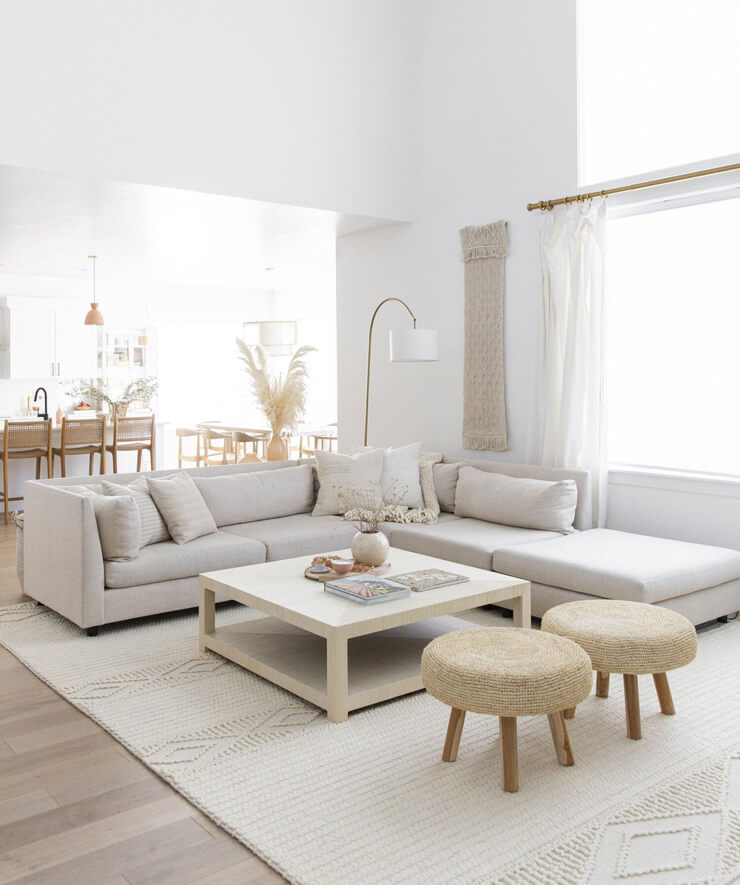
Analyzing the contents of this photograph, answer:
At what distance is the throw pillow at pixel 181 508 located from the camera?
458 centimetres

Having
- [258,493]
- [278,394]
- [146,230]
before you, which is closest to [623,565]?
[258,493]

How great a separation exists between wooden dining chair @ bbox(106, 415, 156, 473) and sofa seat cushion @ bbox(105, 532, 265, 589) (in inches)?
149

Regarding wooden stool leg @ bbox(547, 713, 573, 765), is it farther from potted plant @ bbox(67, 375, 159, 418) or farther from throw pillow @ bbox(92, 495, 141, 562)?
potted plant @ bbox(67, 375, 159, 418)

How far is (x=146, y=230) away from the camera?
6.66 meters

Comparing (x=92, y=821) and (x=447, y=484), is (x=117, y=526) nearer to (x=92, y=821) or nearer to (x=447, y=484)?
(x=92, y=821)

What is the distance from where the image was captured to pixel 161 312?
11.4 meters

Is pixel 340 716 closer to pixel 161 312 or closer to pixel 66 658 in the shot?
pixel 66 658

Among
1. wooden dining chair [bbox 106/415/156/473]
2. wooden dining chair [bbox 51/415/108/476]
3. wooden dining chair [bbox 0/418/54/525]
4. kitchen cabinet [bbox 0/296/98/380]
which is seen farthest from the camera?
kitchen cabinet [bbox 0/296/98/380]

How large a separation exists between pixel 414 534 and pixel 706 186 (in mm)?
2491

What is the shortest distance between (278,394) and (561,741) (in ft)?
13.9

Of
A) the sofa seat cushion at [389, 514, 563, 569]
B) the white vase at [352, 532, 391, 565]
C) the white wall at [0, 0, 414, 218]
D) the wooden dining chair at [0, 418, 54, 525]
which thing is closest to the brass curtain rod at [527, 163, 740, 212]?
the white wall at [0, 0, 414, 218]

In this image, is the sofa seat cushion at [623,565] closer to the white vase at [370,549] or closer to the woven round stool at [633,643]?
the woven round stool at [633,643]

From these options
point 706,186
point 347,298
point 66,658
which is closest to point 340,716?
point 66,658

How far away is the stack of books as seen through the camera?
3.32 meters
